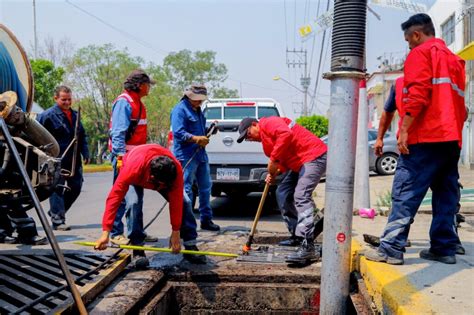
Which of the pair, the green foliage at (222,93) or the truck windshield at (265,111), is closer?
the truck windshield at (265,111)

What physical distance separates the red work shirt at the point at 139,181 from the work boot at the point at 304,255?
105cm

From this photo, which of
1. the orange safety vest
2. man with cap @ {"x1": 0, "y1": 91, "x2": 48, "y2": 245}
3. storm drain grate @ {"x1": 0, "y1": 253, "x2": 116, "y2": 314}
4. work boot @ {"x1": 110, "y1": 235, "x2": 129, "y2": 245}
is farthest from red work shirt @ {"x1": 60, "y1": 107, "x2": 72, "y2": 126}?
storm drain grate @ {"x1": 0, "y1": 253, "x2": 116, "y2": 314}

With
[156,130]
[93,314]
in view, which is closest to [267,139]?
[93,314]

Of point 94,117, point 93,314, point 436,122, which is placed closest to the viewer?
point 93,314

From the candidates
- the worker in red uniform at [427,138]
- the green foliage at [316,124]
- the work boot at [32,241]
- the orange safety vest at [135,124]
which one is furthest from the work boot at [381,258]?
the green foliage at [316,124]

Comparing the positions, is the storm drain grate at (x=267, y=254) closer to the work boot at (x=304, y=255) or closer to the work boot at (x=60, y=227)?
the work boot at (x=304, y=255)

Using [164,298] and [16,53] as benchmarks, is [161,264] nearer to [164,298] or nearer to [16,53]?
[164,298]

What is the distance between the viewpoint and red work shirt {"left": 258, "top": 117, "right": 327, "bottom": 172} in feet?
14.0

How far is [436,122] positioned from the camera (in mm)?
3410

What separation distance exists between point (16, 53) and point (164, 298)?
240 centimetres

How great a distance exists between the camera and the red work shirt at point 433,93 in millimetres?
3369

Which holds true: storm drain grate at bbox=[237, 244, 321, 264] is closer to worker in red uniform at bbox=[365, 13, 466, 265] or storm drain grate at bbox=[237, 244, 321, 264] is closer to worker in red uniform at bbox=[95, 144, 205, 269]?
worker in red uniform at bbox=[95, 144, 205, 269]

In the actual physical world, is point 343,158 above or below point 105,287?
above

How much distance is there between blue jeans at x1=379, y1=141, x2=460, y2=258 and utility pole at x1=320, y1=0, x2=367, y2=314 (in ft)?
1.82
